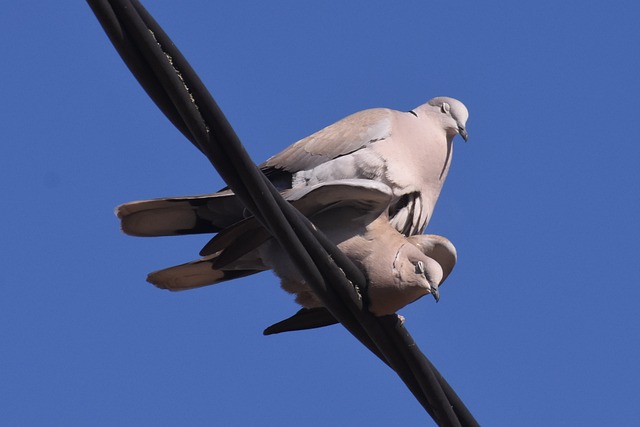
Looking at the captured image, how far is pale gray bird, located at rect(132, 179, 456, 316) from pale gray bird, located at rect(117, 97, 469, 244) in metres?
0.16

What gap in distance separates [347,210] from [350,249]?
26cm

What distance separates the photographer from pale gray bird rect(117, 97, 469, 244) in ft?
18.5

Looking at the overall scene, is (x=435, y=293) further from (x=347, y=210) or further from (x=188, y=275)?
(x=188, y=275)

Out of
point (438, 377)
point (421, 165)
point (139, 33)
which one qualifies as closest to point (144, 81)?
point (139, 33)

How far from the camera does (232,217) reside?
5805 millimetres

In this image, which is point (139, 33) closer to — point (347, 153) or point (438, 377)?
point (438, 377)

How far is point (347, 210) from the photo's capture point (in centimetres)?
552

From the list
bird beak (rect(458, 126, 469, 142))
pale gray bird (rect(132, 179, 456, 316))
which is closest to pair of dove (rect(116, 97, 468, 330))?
pale gray bird (rect(132, 179, 456, 316))

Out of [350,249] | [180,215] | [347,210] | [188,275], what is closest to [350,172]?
[347,210]

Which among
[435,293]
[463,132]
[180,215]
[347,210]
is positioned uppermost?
[463,132]

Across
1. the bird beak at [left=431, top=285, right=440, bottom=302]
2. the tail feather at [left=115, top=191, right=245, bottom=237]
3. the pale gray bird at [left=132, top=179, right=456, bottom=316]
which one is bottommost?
the bird beak at [left=431, top=285, right=440, bottom=302]

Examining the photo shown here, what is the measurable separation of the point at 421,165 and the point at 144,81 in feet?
8.09

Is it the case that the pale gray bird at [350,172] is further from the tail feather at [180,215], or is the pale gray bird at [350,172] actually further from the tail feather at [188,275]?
the tail feather at [188,275]

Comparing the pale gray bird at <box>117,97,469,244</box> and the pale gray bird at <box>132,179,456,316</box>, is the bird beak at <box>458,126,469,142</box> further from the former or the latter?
the pale gray bird at <box>132,179,456,316</box>
